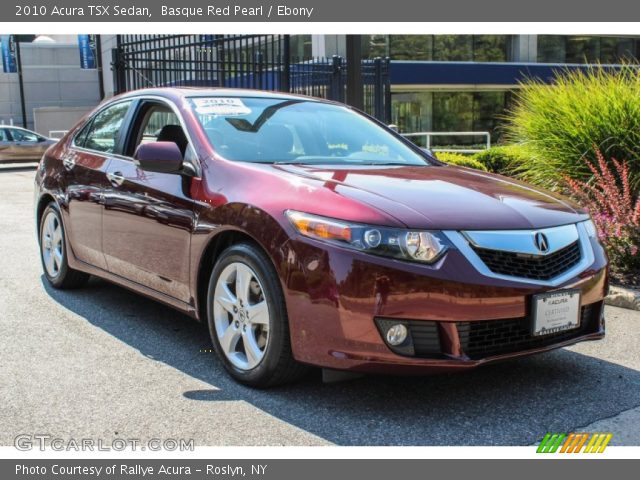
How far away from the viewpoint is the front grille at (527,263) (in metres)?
3.54

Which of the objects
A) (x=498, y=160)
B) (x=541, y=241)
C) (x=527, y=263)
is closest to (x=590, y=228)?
(x=541, y=241)

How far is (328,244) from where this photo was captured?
352 centimetres

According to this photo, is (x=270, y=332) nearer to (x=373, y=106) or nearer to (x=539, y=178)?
(x=539, y=178)

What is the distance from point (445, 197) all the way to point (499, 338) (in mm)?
751

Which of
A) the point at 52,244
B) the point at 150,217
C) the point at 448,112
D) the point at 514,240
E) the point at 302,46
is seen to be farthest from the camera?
the point at 448,112

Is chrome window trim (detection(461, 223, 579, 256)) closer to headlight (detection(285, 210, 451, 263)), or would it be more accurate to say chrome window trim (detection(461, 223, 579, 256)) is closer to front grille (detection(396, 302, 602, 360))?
headlight (detection(285, 210, 451, 263))

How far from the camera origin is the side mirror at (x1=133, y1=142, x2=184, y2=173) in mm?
4379

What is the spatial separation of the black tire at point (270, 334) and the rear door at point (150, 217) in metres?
0.50

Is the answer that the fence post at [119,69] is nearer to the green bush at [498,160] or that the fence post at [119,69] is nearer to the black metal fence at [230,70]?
the black metal fence at [230,70]

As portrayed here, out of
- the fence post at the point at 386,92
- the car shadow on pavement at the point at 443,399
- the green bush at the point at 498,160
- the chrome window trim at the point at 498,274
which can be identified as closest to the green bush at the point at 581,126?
the green bush at the point at 498,160

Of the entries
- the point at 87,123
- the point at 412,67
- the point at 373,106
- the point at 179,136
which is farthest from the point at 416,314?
the point at 412,67

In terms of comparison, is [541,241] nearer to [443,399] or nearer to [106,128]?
[443,399]

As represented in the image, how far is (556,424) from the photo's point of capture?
3.57 m

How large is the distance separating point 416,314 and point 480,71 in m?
31.3
